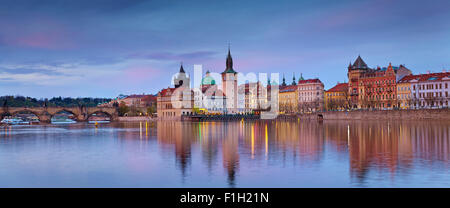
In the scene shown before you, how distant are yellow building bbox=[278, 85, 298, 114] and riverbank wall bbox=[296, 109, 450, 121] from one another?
48041mm

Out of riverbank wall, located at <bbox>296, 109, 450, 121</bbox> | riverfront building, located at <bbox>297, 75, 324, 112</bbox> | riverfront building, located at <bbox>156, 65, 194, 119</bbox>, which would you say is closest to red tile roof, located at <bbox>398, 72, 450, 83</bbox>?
riverbank wall, located at <bbox>296, 109, 450, 121</bbox>

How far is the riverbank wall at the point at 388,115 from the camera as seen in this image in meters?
87.7

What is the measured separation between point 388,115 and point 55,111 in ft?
316

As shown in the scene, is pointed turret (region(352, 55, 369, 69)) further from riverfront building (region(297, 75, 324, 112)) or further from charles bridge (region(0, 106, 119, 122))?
charles bridge (region(0, 106, 119, 122))

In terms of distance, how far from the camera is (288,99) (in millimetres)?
177250

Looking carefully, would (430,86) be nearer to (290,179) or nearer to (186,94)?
(186,94)

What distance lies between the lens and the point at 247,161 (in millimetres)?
23625

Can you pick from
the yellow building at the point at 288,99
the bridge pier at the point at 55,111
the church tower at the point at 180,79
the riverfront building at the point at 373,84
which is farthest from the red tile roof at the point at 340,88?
the bridge pier at the point at 55,111

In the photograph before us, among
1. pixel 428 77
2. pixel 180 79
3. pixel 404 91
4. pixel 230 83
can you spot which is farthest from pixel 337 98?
pixel 180 79

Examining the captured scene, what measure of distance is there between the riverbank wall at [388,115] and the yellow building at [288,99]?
4804 centimetres

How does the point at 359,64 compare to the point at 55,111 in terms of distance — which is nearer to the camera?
the point at 359,64

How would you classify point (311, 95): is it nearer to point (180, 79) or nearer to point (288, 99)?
point (288, 99)
